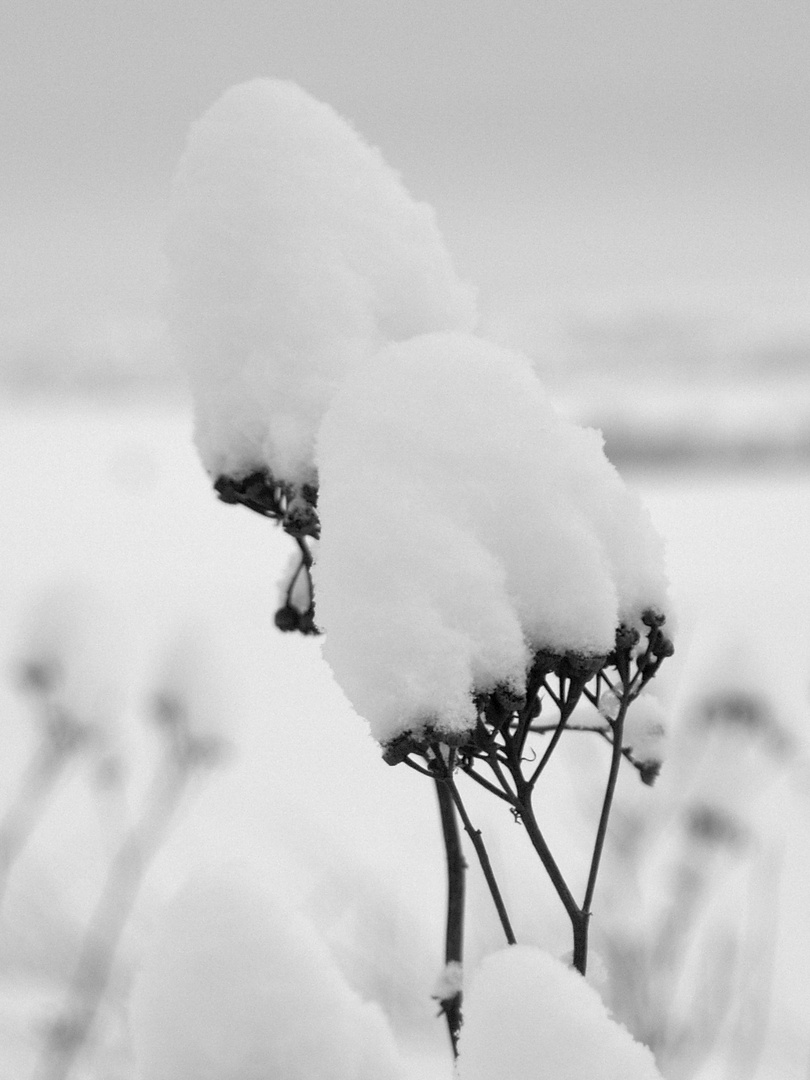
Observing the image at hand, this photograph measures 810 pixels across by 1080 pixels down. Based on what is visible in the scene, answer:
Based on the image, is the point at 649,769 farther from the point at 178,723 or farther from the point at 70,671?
the point at 70,671

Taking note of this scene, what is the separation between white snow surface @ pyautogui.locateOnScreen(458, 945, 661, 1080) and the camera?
545mm

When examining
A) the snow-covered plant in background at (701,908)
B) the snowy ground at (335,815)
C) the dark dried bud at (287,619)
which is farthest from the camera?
the snowy ground at (335,815)

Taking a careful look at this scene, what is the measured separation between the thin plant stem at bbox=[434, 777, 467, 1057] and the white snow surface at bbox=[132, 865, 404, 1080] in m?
0.07

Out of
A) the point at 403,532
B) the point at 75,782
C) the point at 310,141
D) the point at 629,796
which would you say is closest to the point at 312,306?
the point at 310,141

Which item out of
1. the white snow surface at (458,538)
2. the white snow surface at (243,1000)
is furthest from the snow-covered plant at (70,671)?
the white snow surface at (458,538)

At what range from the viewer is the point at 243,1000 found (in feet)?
2.34

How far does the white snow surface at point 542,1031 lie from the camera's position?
21.5 inches

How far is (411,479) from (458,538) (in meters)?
0.05

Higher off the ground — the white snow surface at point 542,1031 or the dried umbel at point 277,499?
the dried umbel at point 277,499

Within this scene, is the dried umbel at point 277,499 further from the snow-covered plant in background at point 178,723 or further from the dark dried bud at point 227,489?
the snow-covered plant in background at point 178,723

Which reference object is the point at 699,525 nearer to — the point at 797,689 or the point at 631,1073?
the point at 797,689

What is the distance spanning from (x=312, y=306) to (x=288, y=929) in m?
0.50

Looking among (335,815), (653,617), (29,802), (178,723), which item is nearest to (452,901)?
(653,617)

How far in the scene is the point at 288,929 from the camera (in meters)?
0.76
